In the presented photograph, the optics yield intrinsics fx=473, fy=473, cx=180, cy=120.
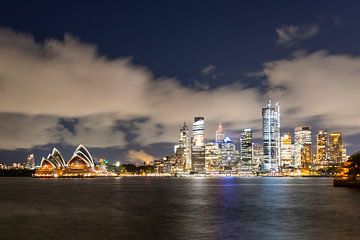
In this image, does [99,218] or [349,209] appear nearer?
[99,218]

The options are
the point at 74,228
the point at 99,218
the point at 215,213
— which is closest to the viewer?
the point at 74,228

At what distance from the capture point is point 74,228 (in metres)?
34.6

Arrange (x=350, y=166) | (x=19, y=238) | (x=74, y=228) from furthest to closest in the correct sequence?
1. (x=350, y=166)
2. (x=74, y=228)
3. (x=19, y=238)

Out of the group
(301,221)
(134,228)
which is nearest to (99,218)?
(134,228)

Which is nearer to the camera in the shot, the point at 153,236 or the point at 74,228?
the point at 153,236

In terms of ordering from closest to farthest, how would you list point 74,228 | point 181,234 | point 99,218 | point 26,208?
1. point 181,234
2. point 74,228
3. point 99,218
4. point 26,208

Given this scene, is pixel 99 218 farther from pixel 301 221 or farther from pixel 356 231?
pixel 356 231

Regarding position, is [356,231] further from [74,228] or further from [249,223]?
[74,228]

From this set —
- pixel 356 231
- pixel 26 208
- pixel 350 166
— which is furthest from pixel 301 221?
pixel 350 166

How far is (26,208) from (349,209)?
34112mm

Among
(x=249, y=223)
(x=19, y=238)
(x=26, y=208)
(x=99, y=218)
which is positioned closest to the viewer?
(x=19, y=238)

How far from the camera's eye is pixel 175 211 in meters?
48.5

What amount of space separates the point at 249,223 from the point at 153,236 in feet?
34.2

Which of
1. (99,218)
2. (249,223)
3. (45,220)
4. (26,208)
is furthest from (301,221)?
(26,208)
